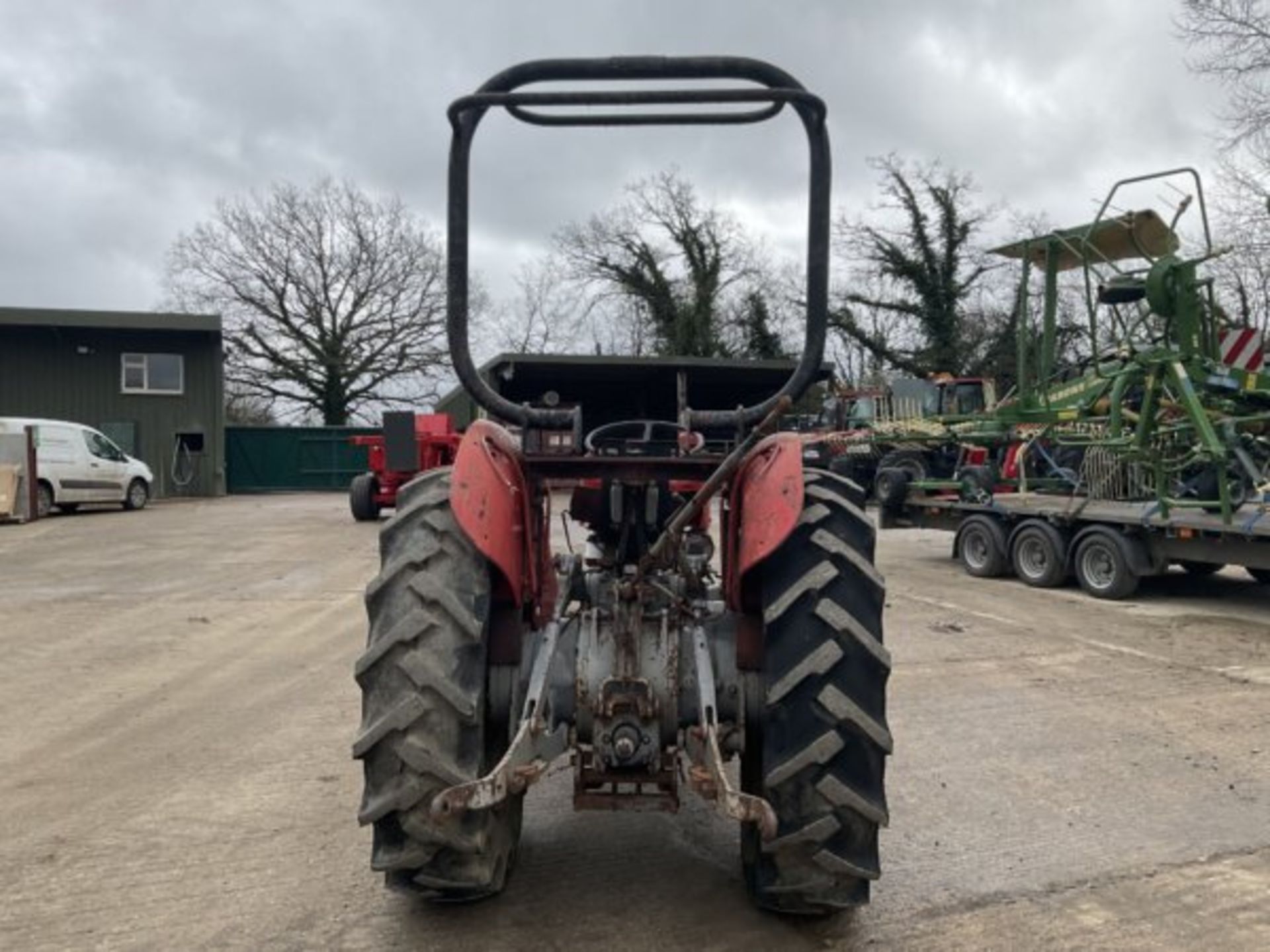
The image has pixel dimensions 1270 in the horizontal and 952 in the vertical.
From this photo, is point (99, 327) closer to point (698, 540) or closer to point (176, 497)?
point (176, 497)

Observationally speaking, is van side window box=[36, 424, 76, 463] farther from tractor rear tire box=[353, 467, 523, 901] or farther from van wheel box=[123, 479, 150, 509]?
tractor rear tire box=[353, 467, 523, 901]

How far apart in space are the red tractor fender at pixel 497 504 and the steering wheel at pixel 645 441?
436mm

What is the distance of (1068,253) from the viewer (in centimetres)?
1066

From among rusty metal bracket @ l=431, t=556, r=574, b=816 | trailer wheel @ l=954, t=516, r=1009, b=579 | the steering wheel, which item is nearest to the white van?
trailer wheel @ l=954, t=516, r=1009, b=579

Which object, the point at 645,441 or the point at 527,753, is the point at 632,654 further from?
the point at 645,441

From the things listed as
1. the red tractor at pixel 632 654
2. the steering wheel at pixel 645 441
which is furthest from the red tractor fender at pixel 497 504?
the steering wheel at pixel 645 441

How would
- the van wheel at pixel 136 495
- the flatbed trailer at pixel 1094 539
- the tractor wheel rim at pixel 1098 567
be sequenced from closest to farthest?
1. the flatbed trailer at pixel 1094 539
2. the tractor wheel rim at pixel 1098 567
3. the van wheel at pixel 136 495

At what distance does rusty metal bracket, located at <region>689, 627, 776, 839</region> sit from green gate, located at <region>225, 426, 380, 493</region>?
29440mm

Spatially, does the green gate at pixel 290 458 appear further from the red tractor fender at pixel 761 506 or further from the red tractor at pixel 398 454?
the red tractor fender at pixel 761 506

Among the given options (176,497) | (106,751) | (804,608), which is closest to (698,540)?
(804,608)

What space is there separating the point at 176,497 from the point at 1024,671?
84.8ft

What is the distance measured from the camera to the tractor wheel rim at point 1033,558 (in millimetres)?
10680

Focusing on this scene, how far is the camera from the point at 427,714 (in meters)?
2.65

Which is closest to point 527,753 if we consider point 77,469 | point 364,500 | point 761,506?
point 761,506
